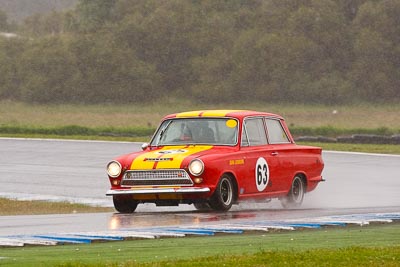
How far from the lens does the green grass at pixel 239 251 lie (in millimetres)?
8578

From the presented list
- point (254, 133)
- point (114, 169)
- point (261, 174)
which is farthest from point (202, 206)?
point (114, 169)

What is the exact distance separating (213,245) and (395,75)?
2515 inches

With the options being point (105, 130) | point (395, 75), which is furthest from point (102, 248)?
point (395, 75)

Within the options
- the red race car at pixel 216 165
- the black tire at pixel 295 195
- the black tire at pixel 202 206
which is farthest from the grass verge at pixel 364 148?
the black tire at pixel 202 206

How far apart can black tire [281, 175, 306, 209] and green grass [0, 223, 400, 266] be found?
16.7ft

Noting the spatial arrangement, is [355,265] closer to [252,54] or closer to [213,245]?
[213,245]

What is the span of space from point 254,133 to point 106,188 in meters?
5.04

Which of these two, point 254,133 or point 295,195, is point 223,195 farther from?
point 295,195

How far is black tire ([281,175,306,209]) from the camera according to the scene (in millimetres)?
17078

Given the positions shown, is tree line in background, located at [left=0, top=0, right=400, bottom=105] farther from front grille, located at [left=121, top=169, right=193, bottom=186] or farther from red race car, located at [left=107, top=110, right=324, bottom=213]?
front grille, located at [left=121, top=169, right=193, bottom=186]

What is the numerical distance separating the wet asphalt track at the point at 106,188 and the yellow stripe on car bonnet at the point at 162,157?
0.66 m

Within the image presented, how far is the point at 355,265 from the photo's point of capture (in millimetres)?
8359

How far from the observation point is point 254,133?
1673cm

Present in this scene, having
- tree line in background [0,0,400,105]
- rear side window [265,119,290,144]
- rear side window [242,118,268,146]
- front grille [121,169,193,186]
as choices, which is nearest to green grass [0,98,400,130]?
tree line in background [0,0,400,105]
